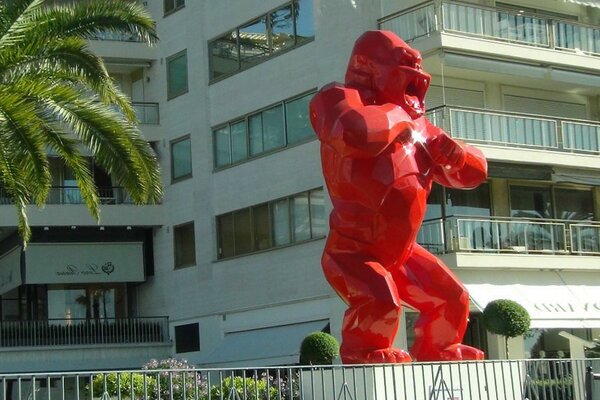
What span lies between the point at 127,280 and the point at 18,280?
3304mm

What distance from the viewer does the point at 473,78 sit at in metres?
30.7

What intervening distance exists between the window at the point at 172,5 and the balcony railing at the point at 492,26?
10.2 metres

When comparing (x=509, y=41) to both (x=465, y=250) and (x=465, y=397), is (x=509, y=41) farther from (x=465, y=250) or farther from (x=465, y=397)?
(x=465, y=397)

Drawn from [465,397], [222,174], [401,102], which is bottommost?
[465,397]

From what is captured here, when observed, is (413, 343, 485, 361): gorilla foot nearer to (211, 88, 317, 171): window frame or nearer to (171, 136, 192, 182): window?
(211, 88, 317, 171): window frame

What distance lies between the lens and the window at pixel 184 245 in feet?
121

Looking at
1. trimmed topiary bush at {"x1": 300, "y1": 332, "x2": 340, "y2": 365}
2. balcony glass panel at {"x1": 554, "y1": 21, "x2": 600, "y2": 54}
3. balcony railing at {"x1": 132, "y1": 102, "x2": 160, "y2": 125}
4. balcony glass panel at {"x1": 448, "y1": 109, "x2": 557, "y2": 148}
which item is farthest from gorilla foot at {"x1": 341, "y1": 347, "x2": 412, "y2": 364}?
balcony railing at {"x1": 132, "y1": 102, "x2": 160, "y2": 125}

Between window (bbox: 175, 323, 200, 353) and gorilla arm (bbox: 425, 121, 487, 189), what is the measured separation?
22.8 metres

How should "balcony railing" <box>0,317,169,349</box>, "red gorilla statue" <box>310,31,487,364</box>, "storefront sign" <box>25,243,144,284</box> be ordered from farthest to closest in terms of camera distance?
"storefront sign" <box>25,243,144,284</box>, "balcony railing" <box>0,317,169,349</box>, "red gorilla statue" <box>310,31,487,364</box>

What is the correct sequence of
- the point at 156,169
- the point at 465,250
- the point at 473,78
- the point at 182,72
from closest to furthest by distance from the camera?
the point at 156,169 < the point at 465,250 < the point at 473,78 < the point at 182,72

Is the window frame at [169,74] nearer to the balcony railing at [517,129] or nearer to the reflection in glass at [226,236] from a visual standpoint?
the reflection in glass at [226,236]

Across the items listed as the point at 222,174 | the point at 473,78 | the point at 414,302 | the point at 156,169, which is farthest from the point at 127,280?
the point at 414,302

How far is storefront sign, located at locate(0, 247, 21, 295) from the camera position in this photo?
38156mm

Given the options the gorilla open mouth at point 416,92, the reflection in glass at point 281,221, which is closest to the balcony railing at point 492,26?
the reflection in glass at point 281,221
